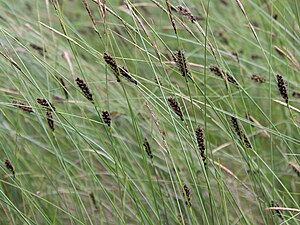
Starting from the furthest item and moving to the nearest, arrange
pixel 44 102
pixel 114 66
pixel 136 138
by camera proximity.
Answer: pixel 136 138 → pixel 44 102 → pixel 114 66

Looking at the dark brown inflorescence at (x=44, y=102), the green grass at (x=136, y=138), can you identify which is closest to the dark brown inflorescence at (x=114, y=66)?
the dark brown inflorescence at (x=44, y=102)

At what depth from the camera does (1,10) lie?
8.72 ft

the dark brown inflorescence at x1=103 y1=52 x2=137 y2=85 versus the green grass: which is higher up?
the dark brown inflorescence at x1=103 y1=52 x2=137 y2=85

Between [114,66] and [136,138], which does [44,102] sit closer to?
[114,66]

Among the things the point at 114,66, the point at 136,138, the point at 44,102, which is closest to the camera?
the point at 114,66

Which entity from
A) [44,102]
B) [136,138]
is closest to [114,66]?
[44,102]

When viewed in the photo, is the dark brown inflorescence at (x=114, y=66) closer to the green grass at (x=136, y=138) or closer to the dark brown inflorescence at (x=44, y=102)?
the dark brown inflorescence at (x=44, y=102)

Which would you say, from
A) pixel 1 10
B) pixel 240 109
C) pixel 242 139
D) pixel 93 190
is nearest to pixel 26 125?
pixel 1 10

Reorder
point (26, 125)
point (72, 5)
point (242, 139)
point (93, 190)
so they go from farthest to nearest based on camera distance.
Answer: point (72, 5)
point (26, 125)
point (93, 190)
point (242, 139)

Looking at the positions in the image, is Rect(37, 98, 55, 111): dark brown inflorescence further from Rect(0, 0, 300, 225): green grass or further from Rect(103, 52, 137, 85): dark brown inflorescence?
Rect(0, 0, 300, 225): green grass

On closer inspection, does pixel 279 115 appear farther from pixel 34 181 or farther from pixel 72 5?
pixel 72 5

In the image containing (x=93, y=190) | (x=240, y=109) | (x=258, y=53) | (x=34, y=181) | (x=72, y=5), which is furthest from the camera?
(x=72, y=5)

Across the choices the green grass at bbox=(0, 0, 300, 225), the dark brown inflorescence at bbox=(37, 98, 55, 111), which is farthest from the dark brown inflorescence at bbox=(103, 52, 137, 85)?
the green grass at bbox=(0, 0, 300, 225)

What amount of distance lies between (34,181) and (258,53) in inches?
48.2
